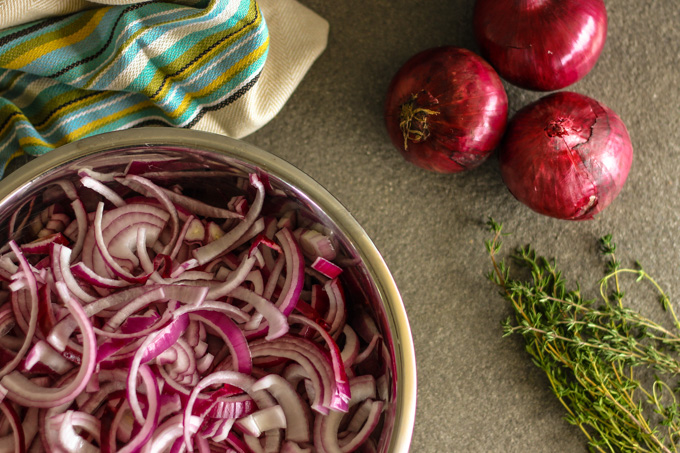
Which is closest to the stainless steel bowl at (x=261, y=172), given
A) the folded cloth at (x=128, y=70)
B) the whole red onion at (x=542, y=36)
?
the folded cloth at (x=128, y=70)

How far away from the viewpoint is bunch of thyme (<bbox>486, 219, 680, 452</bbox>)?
36.6 inches

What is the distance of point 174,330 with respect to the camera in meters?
0.77

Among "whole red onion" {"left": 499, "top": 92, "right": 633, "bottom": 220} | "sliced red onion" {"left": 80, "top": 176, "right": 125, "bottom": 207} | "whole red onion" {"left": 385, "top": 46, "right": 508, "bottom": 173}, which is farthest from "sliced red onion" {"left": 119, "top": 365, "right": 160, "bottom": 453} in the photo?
"whole red onion" {"left": 499, "top": 92, "right": 633, "bottom": 220}

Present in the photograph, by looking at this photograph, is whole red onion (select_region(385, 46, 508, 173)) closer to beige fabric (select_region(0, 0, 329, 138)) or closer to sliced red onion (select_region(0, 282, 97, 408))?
beige fabric (select_region(0, 0, 329, 138))

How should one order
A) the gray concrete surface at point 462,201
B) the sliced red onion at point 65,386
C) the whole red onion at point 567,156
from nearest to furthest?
the sliced red onion at point 65,386, the whole red onion at point 567,156, the gray concrete surface at point 462,201

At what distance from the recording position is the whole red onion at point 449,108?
2.87 ft

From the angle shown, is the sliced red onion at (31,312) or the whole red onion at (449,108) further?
the whole red onion at (449,108)

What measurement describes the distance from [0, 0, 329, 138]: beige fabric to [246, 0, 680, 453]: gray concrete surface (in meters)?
0.04

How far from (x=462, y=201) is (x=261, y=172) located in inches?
17.7

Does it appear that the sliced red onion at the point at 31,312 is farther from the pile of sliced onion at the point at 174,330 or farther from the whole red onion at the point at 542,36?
the whole red onion at the point at 542,36

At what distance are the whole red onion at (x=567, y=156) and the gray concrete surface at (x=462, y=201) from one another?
0.12m

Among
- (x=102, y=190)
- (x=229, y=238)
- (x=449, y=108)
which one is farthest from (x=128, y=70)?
(x=449, y=108)

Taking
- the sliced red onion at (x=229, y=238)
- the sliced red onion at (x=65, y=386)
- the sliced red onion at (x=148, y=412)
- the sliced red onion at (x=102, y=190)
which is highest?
the sliced red onion at (x=102, y=190)

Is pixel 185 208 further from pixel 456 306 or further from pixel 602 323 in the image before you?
pixel 602 323
